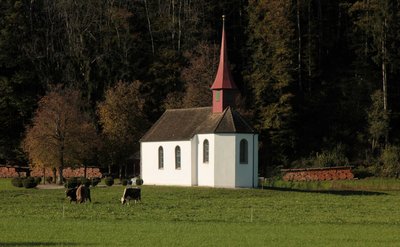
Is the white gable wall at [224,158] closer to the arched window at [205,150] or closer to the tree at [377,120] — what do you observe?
the arched window at [205,150]

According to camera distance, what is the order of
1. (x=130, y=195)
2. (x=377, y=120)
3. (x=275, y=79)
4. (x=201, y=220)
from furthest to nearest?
(x=275, y=79) < (x=377, y=120) < (x=130, y=195) < (x=201, y=220)

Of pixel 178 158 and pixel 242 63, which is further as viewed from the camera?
pixel 242 63

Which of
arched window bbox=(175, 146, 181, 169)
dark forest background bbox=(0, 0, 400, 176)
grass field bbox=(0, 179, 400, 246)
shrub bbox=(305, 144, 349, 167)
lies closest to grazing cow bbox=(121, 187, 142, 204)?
grass field bbox=(0, 179, 400, 246)

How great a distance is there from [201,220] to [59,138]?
33.1 metres

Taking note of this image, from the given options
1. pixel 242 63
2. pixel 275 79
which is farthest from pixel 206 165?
pixel 242 63

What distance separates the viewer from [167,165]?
6606cm

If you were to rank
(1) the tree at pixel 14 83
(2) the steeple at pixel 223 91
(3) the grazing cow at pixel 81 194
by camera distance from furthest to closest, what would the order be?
(1) the tree at pixel 14 83, (2) the steeple at pixel 223 91, (3) the grazing cow at pixel 81 194

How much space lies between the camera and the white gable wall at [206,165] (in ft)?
203

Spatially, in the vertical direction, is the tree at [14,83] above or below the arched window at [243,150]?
above

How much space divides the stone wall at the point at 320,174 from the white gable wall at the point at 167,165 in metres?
10.7

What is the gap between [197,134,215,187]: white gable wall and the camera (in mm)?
61781

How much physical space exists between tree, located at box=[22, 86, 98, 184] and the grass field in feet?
40.6

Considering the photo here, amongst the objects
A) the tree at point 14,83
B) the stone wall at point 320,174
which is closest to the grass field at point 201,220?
the stone wall at point 320,174

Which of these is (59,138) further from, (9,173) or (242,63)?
(242,63)
